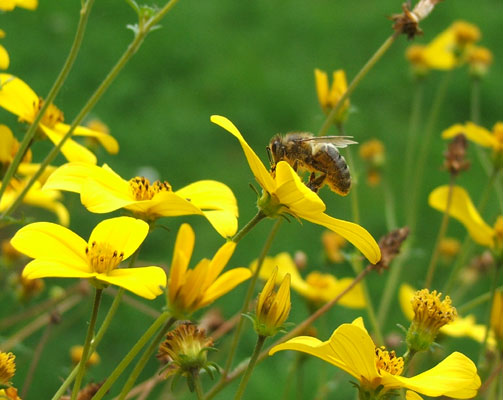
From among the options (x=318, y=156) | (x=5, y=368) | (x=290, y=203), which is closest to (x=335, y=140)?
(x=318, y=156)

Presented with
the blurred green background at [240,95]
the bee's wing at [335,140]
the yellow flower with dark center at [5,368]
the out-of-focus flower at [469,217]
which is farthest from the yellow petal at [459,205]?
the blurred green background at [240,95]

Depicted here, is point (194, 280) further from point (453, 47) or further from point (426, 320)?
point (453, 47)

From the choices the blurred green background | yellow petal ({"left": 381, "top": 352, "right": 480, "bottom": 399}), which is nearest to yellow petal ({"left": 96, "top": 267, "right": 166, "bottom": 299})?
yellow petal ({"left": 381, "top": 352, "right": 480, "bottom": 399})

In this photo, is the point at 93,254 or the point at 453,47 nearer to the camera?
the point at 93,254

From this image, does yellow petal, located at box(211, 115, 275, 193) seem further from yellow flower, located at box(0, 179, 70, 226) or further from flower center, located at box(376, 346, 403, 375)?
yellow flower, located at box(0, 179, 70, 226)

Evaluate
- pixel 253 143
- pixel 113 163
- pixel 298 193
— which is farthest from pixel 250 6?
pixel 298 193

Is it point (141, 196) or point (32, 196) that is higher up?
point (141, 196)
